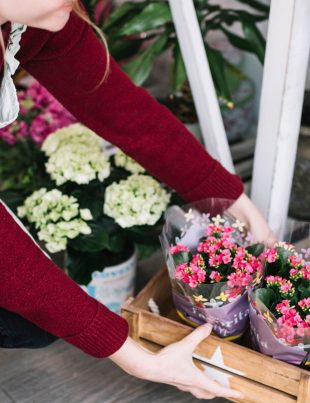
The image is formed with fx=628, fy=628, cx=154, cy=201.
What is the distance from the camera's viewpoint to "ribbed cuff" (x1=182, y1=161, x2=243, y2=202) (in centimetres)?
144

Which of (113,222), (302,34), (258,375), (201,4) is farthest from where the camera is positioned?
(201,4)

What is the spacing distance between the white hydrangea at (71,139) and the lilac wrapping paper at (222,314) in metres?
0.52

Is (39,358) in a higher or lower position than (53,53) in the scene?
lower

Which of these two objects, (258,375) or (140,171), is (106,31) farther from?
(258,375)

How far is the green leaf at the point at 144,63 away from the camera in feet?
6.57

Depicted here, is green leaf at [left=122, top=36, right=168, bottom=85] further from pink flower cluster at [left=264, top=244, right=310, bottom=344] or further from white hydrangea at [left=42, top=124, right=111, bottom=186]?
pink flower cluster at [left=264, top=244, right=310, bottom=344]

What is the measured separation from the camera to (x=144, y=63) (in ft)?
6.59

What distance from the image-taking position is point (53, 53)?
1345mm

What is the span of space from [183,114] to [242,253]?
1.03m

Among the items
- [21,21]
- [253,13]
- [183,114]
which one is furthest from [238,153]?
[21,21]

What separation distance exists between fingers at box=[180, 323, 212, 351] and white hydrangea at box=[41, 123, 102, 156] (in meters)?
0.60

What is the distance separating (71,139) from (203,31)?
1.75 ft

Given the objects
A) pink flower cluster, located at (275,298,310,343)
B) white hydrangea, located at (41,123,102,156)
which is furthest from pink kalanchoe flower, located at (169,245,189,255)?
white hydrangea, located at (41,123,102,156)

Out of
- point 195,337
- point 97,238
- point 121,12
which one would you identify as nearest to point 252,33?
point 121,12
